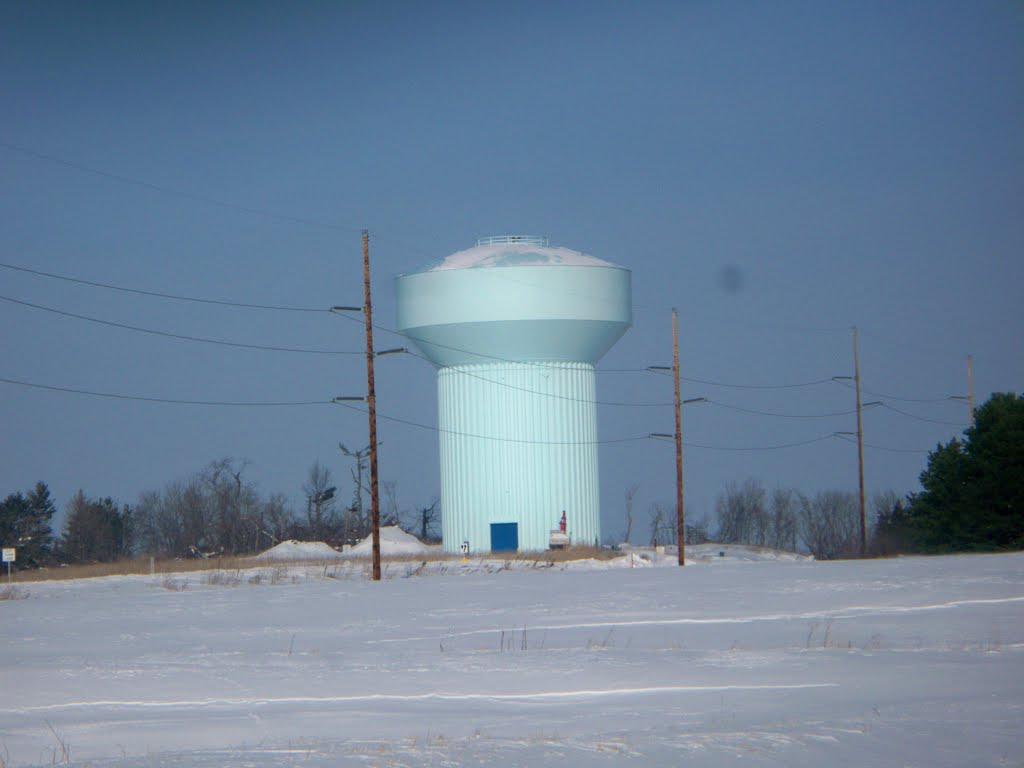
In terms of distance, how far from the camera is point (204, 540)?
3310 inches

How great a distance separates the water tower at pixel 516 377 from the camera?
152ft

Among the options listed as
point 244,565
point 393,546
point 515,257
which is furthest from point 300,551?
point 515,257

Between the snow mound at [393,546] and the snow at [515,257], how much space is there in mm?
14038

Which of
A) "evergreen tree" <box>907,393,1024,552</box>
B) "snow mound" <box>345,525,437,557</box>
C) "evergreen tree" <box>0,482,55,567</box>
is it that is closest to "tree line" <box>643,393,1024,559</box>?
"evergreen tree" <box>907,393,1024,552</box>

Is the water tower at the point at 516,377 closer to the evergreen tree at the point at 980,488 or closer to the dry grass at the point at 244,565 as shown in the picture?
the dry grass at the point at 244,565

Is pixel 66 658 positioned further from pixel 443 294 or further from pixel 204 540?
pixel 204 540

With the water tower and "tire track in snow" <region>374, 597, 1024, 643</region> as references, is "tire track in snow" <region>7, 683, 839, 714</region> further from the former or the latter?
the water tower

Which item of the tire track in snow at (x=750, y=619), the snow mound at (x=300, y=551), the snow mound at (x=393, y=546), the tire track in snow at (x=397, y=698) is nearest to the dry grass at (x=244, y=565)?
the snow mound at (x=300, y=551)

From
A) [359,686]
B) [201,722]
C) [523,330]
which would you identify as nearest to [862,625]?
[359,686]

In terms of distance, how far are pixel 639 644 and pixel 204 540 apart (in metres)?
71.7

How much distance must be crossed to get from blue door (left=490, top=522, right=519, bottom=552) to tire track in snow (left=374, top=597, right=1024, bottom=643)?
95.3ft

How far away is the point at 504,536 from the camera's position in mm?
48469

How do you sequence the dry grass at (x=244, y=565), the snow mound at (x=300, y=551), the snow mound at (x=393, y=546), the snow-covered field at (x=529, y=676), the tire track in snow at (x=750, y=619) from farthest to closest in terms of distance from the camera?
the snow mound at (x=393, y=546) → the snow mound at (x=300, y=551) → the dry grass at (x=244, y=565) → the tire track in snow at (x=750, y=619) → the snow-covered field at (x=529, y=676)

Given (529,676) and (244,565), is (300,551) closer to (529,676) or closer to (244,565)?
(244,565)
